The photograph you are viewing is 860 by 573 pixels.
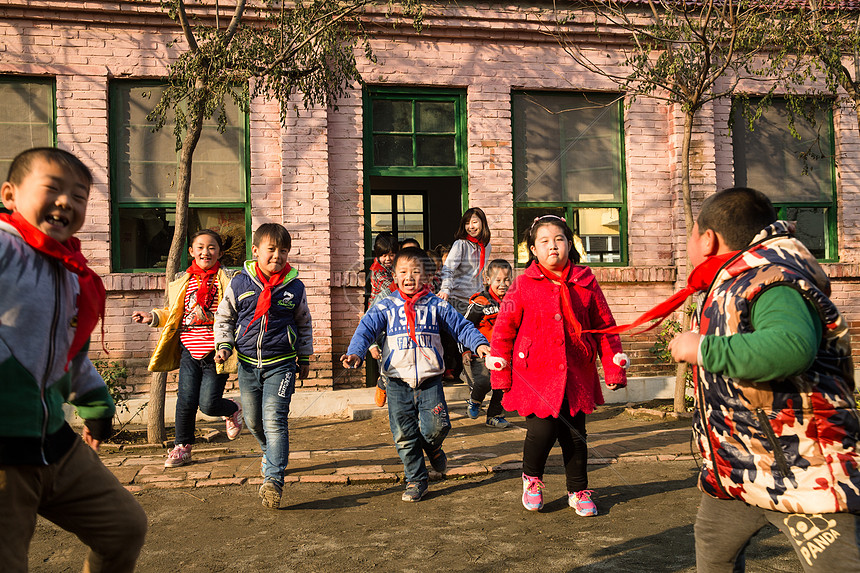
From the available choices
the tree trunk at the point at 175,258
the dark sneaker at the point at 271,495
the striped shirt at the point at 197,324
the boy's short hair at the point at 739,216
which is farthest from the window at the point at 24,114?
the boy's short hair at the point at 739,216

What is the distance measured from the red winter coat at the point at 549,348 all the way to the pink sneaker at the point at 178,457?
9.28ft

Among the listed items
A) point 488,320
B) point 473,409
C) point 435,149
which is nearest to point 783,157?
point 435,149

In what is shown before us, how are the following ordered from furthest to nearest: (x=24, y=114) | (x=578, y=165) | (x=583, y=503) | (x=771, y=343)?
(x=578, y=165)
(x=24, y=114)
(x=583, y=503)
(x=771, y=343)

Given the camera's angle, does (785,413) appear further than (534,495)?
No

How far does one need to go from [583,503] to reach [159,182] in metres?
6.55

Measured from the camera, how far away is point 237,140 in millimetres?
9266

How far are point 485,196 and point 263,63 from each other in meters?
3.48

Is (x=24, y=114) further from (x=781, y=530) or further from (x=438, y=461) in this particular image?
(x=781, y=530)

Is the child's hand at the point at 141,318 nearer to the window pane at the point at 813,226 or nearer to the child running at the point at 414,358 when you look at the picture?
the child running at the point at 414,358

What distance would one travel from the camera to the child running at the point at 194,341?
6219mm

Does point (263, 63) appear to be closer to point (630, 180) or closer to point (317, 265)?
point (317, 265)

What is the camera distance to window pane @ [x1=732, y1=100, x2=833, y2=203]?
34.5 ft

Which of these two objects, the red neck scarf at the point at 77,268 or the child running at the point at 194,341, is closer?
the red neck scarf at the point at 77,268

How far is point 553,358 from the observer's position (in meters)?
4.79
